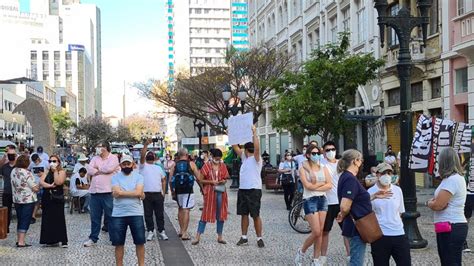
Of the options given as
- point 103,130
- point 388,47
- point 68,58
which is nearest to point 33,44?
point 68,58

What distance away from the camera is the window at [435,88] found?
22.9 meters

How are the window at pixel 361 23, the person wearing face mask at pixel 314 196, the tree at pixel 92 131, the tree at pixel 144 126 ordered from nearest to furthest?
the person wearing face mask at pixel 314 196 → the window at pixel 361 23 → the tree at pixel 92 131 → the tree at pixel 144 126

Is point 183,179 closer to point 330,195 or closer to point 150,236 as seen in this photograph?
point 150,236

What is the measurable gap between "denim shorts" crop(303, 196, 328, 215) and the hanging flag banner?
396 cm

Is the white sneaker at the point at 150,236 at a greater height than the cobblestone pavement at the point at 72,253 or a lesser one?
greater

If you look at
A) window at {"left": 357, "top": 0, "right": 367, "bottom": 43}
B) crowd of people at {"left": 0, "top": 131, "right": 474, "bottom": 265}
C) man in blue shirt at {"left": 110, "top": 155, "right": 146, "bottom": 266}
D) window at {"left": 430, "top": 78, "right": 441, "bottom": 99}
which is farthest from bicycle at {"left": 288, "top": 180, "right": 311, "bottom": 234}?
window at {"left": 357, "top": 0, "right": 367, "bottom": 43}

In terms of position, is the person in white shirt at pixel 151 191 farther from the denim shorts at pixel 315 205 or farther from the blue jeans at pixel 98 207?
the denim shorts at pixel 315 205

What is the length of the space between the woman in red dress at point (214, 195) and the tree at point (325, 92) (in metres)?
10.5

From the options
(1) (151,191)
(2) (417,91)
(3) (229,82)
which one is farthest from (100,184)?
(3) (229,82)

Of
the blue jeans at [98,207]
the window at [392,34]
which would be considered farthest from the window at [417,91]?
the blue jeans at [98,207]

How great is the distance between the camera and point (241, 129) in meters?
10.3

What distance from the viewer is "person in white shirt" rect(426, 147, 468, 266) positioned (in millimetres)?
6113

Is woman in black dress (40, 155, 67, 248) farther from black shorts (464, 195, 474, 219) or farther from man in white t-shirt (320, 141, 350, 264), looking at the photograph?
black shorts (464, 195, 474, 219)

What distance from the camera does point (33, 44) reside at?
149m
